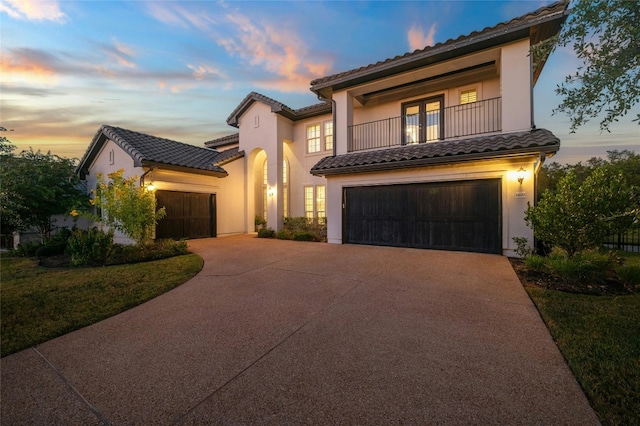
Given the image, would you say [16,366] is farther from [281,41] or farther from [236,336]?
[281,41]

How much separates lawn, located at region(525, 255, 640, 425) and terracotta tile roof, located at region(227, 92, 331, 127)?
12.0m

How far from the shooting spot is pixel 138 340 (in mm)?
3023

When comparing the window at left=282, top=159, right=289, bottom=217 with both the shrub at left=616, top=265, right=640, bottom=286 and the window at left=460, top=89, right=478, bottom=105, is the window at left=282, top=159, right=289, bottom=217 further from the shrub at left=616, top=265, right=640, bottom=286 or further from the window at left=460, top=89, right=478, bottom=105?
the shrub at left=616, top=265, right=640, bottom=286

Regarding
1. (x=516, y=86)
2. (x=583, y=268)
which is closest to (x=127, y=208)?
(x=583, y=268)

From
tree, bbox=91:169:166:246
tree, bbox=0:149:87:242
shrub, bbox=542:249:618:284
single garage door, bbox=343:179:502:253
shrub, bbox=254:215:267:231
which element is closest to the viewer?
shrub, bbox=542:249:618:284

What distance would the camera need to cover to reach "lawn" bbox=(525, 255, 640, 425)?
1.94 m

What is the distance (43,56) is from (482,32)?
14.0m

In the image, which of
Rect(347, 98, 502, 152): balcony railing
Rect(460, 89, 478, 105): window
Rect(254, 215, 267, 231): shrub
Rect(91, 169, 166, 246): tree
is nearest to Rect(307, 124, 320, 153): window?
Rect(347, 98, 502, 152): balcony railing

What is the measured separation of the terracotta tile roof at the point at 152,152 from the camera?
10670mm

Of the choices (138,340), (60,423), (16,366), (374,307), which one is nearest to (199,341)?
(138,340)

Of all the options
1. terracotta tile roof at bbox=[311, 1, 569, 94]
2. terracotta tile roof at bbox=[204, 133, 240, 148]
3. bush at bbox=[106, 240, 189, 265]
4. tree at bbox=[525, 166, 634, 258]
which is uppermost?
terracotta tile roof at bbox=[311, 1, 569, 94]

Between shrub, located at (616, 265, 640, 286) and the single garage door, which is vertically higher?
the single garage door

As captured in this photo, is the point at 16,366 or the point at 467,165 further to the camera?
the point at 467,165

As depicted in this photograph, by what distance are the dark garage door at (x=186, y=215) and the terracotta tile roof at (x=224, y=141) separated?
5655 millimetres
